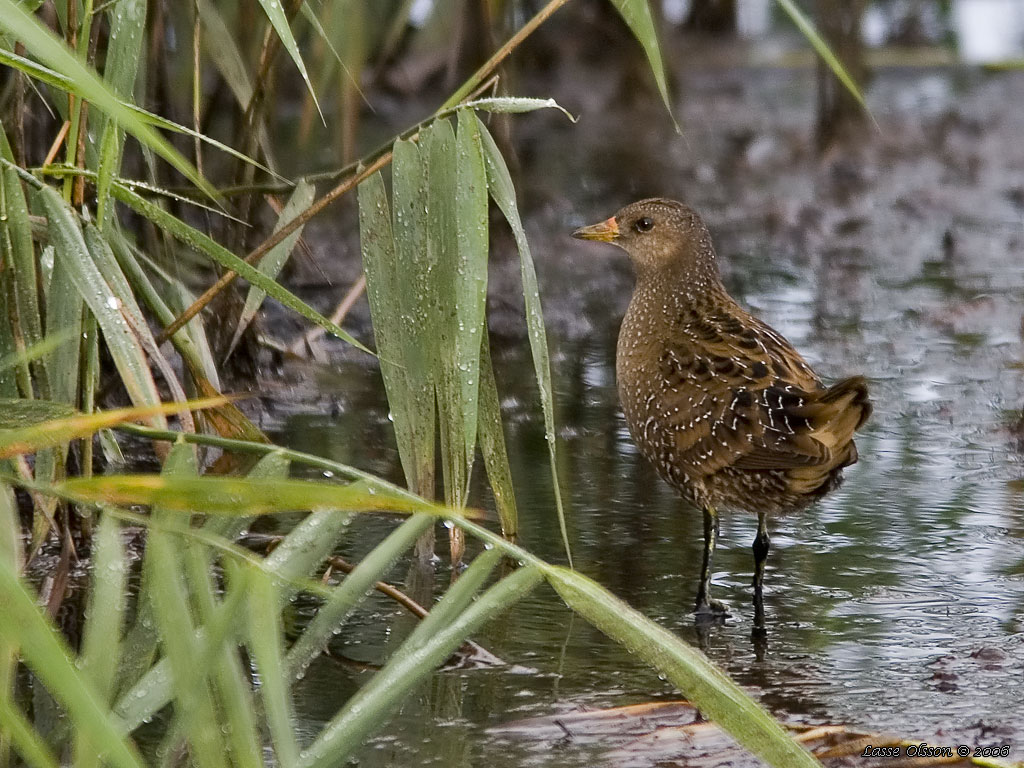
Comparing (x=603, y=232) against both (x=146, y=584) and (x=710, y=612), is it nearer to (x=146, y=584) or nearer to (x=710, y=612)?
(x=710, y=612)

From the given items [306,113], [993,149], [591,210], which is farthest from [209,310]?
[993,149]

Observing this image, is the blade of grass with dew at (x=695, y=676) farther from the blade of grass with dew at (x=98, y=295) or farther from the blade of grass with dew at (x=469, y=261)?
the blade of grass with dew at (x=98, y=295)

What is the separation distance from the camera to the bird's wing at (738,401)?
3.46m

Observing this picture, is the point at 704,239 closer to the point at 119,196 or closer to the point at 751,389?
the point at 751,389

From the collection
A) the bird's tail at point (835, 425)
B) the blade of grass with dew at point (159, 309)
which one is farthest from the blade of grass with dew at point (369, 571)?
the bird's tail at point (835, 425)

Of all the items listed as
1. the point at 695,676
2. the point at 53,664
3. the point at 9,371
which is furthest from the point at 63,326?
the point at 695,676

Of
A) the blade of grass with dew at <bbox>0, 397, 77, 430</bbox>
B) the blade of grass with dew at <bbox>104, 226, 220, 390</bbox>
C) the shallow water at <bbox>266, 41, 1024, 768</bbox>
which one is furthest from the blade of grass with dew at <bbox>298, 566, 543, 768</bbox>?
the blade of grass with dew at <bbox>104, 226, 220, 390</bbox>

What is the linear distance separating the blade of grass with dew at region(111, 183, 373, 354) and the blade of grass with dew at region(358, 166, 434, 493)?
0.46 ft

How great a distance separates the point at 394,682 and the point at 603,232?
254cm

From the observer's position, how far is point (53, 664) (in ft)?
6.03

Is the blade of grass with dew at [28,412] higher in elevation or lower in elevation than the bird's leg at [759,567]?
higher

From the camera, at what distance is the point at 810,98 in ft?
32.7

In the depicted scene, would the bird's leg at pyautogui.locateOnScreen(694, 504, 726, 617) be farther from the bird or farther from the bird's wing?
the bird's wing

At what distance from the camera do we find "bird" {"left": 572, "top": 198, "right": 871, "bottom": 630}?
344 centimetres
